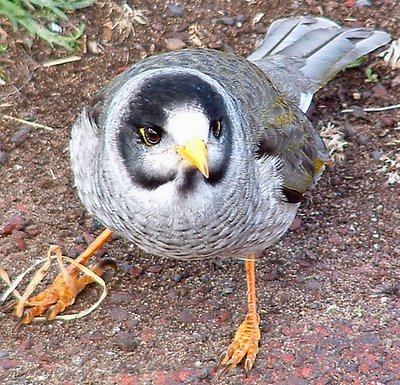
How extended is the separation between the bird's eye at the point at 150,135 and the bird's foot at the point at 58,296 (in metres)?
1.47

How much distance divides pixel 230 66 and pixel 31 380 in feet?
7.09

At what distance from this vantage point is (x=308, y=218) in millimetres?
6656

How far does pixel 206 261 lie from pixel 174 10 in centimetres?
238

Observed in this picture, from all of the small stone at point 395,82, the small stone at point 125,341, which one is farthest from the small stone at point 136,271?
the small stone at point 395,82

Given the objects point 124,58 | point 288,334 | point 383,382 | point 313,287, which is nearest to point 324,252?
point 313,287

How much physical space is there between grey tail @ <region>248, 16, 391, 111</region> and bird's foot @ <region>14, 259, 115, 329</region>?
198cm

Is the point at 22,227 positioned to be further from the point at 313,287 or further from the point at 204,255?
the point at 313,287

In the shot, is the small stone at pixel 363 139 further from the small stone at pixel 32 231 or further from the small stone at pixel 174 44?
the small stone at pixel 32 231

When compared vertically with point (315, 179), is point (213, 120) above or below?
above

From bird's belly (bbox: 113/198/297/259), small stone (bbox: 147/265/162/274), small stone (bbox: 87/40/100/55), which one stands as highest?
bird's belly (bbox: 113/198/297/259)

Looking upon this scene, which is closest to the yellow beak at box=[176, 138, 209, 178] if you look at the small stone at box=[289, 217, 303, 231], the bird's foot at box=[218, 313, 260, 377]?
the bird's foot at box=[218, 313, 260, 377]

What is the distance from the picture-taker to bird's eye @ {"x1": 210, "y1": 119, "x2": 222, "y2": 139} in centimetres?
476

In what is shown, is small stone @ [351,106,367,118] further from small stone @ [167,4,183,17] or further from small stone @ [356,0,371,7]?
small stone @ [167,4,183,17]

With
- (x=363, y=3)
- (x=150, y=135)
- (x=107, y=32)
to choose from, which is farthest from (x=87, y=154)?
(x=363, y=3)
